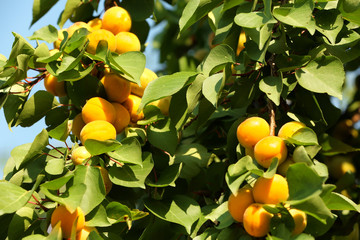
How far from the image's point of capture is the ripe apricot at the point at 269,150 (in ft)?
2.98

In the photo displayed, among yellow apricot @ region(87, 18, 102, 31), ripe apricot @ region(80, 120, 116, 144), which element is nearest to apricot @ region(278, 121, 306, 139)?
ripe apricot @ region(80, 120, 116, 144)

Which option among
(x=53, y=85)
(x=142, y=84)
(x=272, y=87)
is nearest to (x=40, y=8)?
(x=53, y=85)

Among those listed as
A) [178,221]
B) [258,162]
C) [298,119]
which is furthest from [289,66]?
[178,221]

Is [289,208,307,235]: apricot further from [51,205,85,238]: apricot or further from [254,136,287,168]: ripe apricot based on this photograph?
[51,205,85,238]: apricot

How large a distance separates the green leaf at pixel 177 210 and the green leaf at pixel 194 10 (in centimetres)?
41

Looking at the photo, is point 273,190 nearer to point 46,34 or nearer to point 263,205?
point 263,205

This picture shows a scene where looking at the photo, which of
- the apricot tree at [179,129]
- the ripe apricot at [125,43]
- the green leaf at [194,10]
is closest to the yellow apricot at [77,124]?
the apricot tree at [179,129]

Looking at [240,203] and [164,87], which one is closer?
[240,203]

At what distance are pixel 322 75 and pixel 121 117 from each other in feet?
1.60

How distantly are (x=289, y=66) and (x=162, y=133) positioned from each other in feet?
1.10

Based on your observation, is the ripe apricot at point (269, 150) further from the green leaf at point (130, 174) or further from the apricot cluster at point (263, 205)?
the green leaf at point (130, 174)

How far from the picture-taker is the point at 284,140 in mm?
939

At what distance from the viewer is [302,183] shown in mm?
807

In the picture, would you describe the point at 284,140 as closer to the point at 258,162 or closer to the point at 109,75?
the point at 258,162
